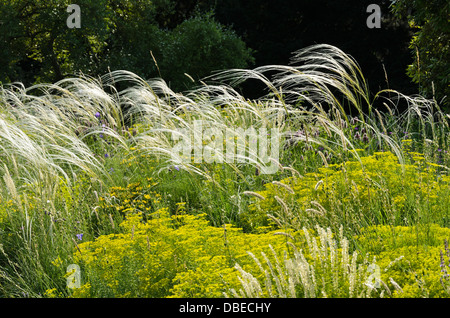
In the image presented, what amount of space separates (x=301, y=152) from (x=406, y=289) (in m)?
2.73

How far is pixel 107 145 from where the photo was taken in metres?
5.00

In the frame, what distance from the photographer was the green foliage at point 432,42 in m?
5.70

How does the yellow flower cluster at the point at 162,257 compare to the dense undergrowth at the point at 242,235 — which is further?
the yellow flower cluster at the point at 162,257

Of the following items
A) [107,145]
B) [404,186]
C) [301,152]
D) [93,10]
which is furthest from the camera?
[93,10]

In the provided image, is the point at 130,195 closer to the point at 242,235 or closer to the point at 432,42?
the point at 242,235

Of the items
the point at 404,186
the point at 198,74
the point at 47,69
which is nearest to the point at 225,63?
the point at 198,74

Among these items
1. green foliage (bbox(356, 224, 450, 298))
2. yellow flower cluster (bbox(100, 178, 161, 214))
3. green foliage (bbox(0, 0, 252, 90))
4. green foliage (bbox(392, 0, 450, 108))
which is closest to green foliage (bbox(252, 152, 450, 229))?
green foliage (bbox(356, 224, 450, 298))

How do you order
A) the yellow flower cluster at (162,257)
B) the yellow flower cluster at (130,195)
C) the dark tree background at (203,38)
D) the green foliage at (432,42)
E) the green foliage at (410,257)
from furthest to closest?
the dark tree background at (203,38) < the green foliage at (432,42) < the yellow flower cluster at (130,195) < the yellow flower cluster at (162,257) < the green foliage at (410,257)

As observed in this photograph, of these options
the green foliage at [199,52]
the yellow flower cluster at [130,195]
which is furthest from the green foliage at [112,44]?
the yellow flower cluster at [130,195]

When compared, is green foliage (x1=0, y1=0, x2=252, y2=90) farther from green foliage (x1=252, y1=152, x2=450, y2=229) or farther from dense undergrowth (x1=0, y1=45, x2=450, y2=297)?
green foliage (x1=252, y1=152, x2=450, y2=229)

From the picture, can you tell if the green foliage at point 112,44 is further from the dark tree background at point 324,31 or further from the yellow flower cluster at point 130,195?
the yellow flower cluster at point 130,195

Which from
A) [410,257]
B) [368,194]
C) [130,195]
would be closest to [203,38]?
[130,195]

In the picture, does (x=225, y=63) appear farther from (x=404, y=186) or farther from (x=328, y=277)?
(x=328, y=277)

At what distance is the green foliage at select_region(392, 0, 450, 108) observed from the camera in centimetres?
570
